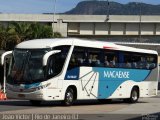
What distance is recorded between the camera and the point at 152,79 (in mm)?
32375

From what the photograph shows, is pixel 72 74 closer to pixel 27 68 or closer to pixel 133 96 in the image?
pixel 27 68

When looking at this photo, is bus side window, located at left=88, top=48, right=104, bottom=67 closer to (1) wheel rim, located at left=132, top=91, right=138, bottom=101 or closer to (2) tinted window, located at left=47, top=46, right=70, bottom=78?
(2) tinted window, located at left=47, top=46, right=70, bottom=78

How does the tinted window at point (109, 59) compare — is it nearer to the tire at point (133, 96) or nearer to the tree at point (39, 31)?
the tire at point (133, 96)

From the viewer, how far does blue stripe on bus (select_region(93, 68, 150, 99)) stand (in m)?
27.6

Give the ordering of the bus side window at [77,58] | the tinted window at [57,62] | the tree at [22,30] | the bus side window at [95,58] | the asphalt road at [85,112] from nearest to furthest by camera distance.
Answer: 1. the asphalt road at [85,112]
2. the tinted window at [57,62]
3. the bus side window at [77,58]
4. the bus side window at [95,58]
5. the tree at [22,30]

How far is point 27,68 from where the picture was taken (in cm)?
2417

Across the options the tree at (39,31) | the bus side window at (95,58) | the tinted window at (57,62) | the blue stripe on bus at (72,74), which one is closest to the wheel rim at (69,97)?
the blue stripe on bus at (72,74)

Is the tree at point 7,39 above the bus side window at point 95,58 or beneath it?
above

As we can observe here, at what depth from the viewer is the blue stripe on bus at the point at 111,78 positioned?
27641 millimetres

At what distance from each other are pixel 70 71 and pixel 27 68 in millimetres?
2134

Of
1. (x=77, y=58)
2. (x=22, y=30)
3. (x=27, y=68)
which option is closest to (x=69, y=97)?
(x=77, y=58)

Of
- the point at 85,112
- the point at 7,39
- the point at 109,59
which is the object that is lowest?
the point at 85,112

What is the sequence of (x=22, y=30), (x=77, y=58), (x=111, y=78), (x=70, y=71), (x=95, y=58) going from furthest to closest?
(x=22, y=30)
(x=111, y=78)
(x=95, y=58)
(x=77, y=58)
(x=70, y=71)

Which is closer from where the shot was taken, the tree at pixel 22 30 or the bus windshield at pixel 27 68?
the bus windshield at pixel 27 68
